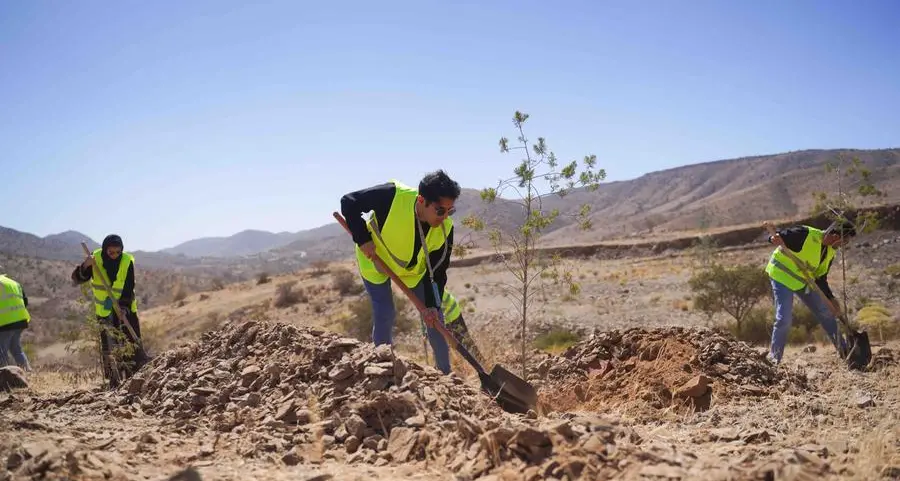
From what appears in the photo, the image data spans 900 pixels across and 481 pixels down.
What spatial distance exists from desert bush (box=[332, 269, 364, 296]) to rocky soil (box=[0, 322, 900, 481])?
1796 cm

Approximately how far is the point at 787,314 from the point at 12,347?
8806 millimetres

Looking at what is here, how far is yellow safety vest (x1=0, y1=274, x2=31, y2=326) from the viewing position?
651cm

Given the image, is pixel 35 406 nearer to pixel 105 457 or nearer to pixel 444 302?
pixel 105 457

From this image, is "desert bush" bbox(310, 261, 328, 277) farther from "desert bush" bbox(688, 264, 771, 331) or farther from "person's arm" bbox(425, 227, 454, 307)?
"person's arm" bbox(425, 227, 454, 307)

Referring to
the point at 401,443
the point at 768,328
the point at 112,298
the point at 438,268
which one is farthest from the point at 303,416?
the point at 768,328

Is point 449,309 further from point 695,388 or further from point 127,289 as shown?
point 127,289

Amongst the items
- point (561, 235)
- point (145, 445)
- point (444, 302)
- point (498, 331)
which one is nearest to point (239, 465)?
point (145, 445)

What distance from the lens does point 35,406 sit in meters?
3.65

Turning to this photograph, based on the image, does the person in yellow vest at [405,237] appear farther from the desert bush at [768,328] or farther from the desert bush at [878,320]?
the desert bush at [878,320]

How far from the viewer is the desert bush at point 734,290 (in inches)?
443

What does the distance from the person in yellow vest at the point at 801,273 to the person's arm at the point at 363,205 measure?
13.7 feet

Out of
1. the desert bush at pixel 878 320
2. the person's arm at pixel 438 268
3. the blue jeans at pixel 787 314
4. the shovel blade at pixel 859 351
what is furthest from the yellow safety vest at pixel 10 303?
the desert bush at pixel 878 320

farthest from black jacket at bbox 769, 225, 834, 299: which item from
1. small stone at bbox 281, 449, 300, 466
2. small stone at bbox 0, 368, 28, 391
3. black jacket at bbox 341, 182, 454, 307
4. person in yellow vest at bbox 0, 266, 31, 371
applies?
person in yellow vest at bbox 0, 266, 31, 371

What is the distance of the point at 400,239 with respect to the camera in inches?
149
